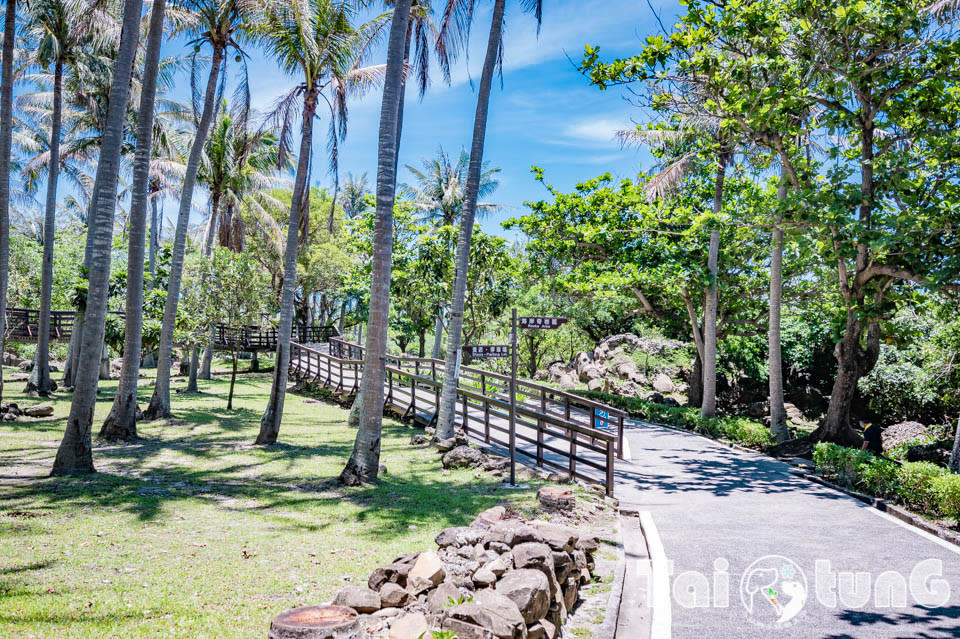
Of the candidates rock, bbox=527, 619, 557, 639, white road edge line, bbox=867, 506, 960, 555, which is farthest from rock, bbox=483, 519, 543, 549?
white road edge line, bbox=867, 506, 960, 555

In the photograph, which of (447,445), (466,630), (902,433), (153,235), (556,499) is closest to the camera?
(466,630)

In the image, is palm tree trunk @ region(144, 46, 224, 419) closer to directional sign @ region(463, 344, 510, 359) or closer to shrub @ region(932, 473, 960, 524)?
directional sign @ region(463, 344, 510, 359)

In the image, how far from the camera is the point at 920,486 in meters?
8.71

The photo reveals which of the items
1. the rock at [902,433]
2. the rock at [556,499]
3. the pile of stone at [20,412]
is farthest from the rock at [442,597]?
the rock at [902,433]

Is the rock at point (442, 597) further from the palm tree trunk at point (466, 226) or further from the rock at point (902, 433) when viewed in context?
the rock at point (902, 433)

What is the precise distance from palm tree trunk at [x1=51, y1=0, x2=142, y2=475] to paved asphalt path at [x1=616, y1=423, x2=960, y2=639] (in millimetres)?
8309

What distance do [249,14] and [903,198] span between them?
14537mm

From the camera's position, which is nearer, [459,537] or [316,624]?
[316,624]

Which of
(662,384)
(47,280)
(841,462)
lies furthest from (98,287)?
(662,384)

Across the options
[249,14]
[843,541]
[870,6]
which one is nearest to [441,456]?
[843,541]

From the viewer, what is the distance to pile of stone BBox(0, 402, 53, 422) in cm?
1467

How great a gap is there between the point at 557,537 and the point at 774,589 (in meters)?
2.17

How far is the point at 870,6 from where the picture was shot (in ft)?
36.1

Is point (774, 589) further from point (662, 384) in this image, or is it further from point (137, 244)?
point (662, 384)
